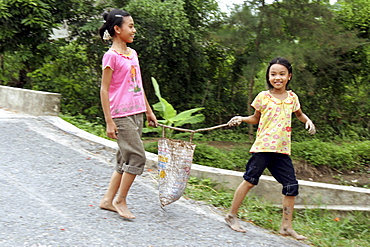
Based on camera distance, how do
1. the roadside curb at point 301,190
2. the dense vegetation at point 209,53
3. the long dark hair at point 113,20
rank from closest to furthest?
the long dark hair at point 113,20 → the roadside curb at point 301,190 → the dense vegetation at point 209,53

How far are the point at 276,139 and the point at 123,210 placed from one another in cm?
149

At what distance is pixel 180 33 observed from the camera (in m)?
10.8

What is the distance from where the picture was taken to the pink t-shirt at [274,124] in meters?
4.14

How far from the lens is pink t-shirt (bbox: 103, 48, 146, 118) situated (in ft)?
13.3

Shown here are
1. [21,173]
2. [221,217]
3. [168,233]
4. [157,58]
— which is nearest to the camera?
[168,233]

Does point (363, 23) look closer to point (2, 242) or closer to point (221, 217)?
point (221, 217)

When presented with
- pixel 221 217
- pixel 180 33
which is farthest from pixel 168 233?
pixel 180 33

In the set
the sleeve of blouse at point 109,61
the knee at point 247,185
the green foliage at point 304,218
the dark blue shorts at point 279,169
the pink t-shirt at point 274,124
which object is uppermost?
the sleeve of blouse at point 109,61

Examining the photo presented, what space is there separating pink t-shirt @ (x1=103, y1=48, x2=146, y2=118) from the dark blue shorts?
1.15 m

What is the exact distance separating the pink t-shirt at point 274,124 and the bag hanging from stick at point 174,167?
1.99 feet

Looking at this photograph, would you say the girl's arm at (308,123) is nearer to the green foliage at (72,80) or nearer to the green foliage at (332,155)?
the green foliage at (332,155)

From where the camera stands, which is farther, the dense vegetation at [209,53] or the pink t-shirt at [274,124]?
the dense vegetation at [209,53]

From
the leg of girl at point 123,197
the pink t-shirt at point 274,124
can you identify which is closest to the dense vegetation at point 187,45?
the leg of girl at point 123,197

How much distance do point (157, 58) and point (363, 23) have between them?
567 cm
